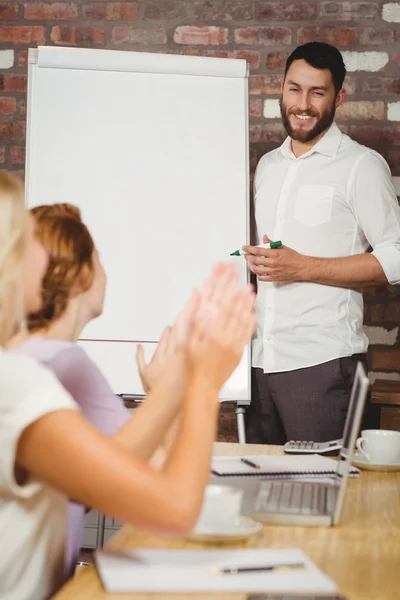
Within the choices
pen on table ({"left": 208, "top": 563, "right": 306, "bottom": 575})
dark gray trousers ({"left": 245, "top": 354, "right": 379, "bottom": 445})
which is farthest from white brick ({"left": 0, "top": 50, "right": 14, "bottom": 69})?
pen on table ({"left": 208, "top": 563, "right": 306, "bottom": 575})

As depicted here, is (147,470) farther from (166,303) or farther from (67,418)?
(166,303)

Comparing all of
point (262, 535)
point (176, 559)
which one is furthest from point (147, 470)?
point (262, 535)

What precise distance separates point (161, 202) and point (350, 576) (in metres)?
1.77

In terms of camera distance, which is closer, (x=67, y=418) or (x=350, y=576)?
(x=67, y=418)

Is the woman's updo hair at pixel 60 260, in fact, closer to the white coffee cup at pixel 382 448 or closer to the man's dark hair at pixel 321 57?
the white coffee cup at pixel 382 448

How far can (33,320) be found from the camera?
1.36m

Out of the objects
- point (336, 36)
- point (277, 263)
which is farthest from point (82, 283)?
point (336, 36)

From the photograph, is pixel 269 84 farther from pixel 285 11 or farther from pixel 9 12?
pixel 9 12

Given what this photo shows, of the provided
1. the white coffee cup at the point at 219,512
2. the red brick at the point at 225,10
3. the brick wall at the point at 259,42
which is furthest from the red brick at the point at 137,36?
the white coffee cup at the point at 219,512

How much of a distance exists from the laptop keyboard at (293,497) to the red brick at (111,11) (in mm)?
2152

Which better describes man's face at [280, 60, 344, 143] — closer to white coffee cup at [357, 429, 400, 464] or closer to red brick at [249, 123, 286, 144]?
red brick at [249, 123, 286, 144]

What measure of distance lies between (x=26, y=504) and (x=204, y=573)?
213mm

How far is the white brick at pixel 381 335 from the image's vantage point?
9.44 ft

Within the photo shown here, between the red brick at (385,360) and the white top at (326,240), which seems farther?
the red brick at (385,360)
